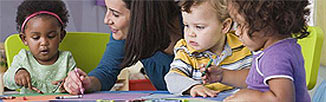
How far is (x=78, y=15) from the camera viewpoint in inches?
42.3

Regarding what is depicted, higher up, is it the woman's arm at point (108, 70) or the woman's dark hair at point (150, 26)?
the woman's dark hair at point (150, 26)

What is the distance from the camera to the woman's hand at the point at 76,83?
35.8 inches

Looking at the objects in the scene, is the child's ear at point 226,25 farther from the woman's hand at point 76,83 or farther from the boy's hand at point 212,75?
the woman's hand at point 76,83

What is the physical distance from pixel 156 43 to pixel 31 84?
31cm

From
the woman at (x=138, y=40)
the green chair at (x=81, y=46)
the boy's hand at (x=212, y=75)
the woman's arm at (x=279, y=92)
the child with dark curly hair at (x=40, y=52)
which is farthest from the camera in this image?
the green chair at (x=81, y=46)

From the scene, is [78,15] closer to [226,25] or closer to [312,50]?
[226,25]

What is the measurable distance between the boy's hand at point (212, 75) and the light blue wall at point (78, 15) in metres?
0.34

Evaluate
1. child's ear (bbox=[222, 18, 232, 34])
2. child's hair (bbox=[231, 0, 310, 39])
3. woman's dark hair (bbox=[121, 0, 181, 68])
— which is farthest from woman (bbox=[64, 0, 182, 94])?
child's hair (bbox=[231, 0, 310, 39])

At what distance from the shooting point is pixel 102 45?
1.16m

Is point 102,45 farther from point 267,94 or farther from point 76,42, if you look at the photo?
point 267,94

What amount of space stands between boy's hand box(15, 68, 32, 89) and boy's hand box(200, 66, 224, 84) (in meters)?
0.43

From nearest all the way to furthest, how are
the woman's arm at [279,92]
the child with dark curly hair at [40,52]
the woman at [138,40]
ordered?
1. the woman's arm at [279,92]
2. the woman at [138,40]
3. the child with dark curly hair at [40,52]

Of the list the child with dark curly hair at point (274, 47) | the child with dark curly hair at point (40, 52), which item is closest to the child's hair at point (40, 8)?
the child with dark curly hair at point (40, 52)

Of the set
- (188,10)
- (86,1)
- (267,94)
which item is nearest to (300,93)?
(267,94)
